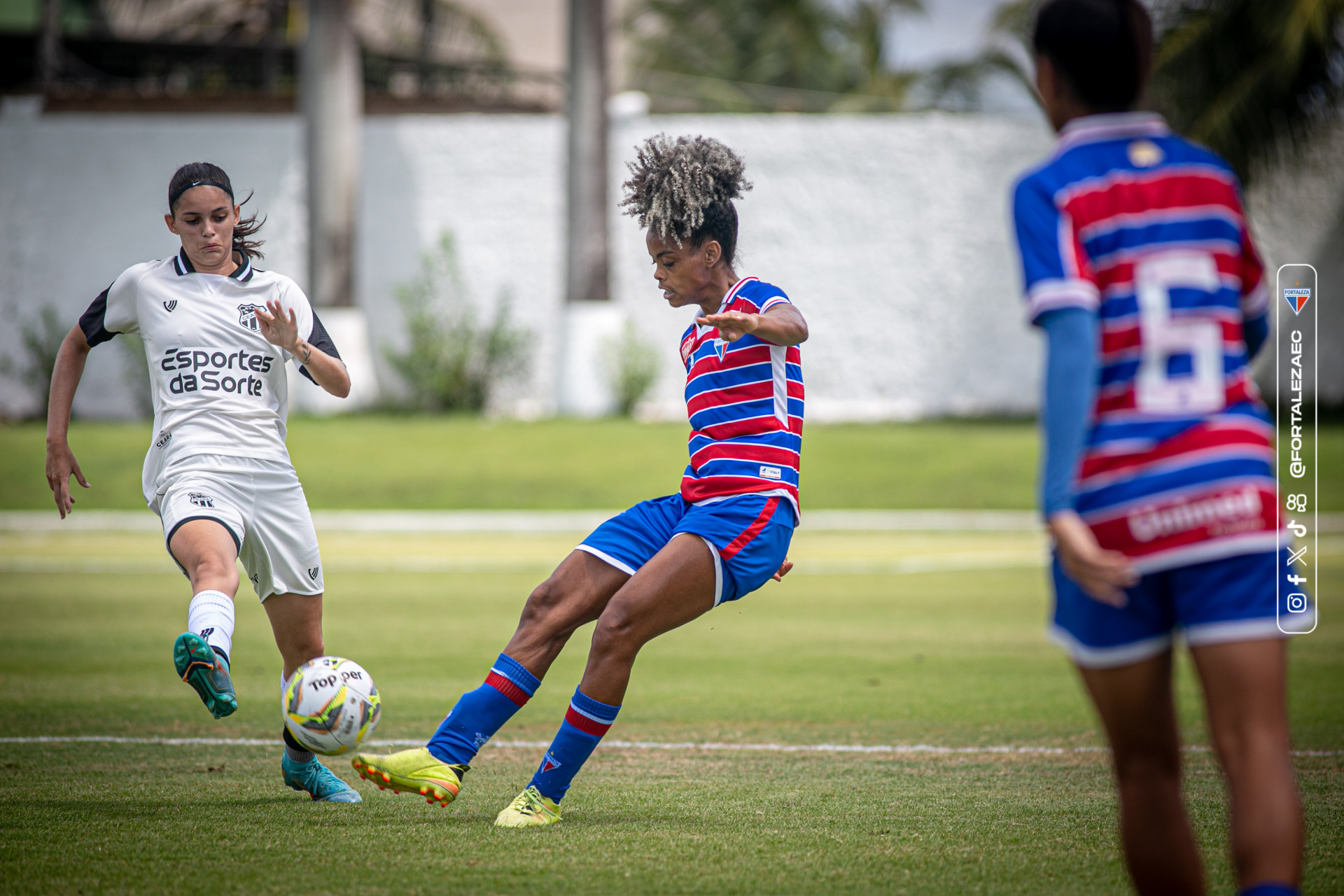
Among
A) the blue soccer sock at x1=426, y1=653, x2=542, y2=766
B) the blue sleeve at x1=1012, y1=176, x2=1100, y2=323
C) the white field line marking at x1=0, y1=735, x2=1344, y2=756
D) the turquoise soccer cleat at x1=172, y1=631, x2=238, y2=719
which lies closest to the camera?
the blue sleeve at x1=1012, y1=176, x2=1100, y2=323

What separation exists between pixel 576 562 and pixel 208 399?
165 cm

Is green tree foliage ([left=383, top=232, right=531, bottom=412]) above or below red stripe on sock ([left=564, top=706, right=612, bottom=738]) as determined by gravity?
above

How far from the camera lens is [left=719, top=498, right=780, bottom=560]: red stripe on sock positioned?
16.4 feet

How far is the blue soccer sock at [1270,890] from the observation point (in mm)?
2893

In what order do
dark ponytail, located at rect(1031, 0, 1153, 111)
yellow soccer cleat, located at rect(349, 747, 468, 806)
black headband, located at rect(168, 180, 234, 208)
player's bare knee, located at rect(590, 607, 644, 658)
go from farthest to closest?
1. black headband, located at rect(168, 180, 234, 208)
2. player's bare knee, located at rect(590, 607, 644, 658)
3. yellow soccer cleat, located at rect(349, 747, 468, 806)
4. dark ponytail, located at rect(1031, 0, 1153, 111)

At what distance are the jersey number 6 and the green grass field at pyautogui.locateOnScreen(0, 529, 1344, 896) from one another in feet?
6.32

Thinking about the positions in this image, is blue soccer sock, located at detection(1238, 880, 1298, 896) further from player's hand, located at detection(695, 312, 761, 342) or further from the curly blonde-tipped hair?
the curly blonde-tipped hair

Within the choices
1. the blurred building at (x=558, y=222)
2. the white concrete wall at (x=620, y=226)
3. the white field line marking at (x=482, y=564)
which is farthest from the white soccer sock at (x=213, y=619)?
the white concrete wall at (x=620, y=226)

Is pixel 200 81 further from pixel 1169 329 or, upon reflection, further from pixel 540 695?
pixel 1169 329

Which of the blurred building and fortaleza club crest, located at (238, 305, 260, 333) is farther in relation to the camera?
the blurred building

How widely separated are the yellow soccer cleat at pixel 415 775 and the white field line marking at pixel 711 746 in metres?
1.67

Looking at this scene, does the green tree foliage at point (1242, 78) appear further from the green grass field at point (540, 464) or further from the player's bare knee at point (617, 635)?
the player's bare knee at point (617, 635)

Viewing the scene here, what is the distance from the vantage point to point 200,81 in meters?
31.4

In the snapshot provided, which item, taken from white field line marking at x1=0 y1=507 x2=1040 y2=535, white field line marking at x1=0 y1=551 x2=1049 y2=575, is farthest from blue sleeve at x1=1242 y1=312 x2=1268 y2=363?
white field line marking at x1=0 y1=507 x2=1040 y2=535
